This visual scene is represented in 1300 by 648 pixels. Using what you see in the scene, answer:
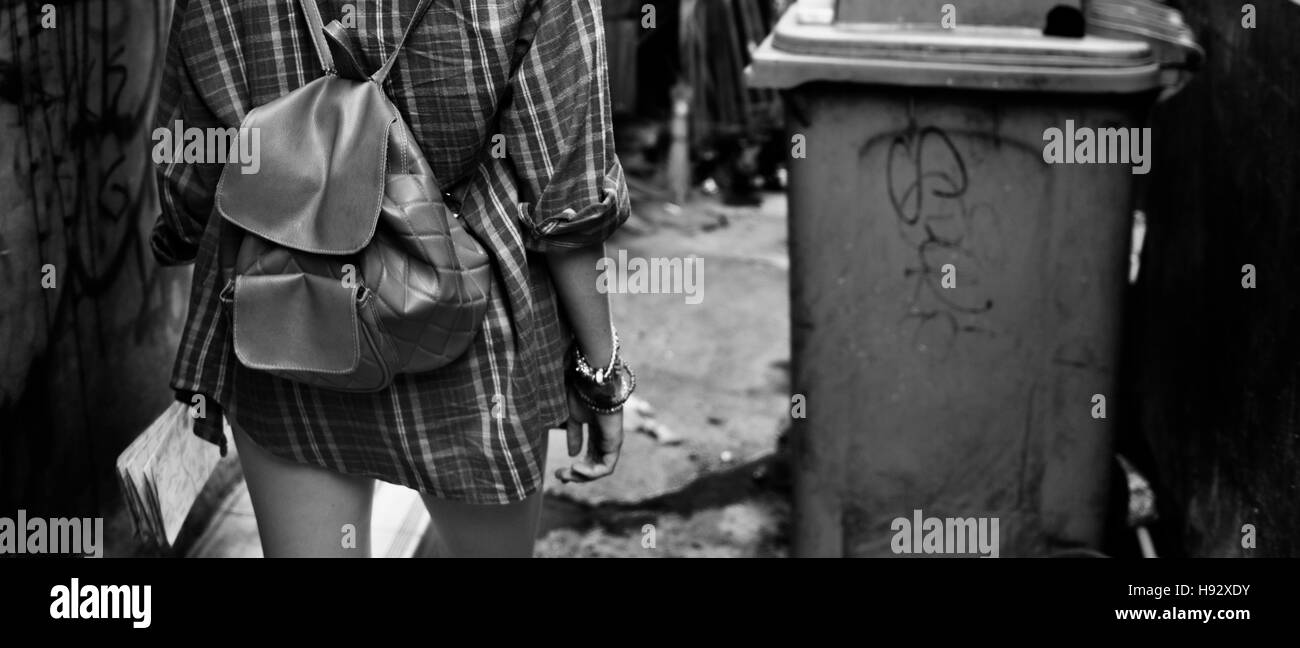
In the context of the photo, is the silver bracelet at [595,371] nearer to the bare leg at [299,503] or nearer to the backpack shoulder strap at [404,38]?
the bare leg at [299,503]

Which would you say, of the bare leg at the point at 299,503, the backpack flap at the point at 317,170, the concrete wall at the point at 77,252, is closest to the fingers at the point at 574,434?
the bare leg at the point at 299,503

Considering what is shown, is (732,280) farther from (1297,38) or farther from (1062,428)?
(1297,38)

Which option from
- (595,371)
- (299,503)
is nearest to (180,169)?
(299,503)

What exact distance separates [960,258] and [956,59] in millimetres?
443

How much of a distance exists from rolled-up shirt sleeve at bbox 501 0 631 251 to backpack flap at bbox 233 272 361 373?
32cm

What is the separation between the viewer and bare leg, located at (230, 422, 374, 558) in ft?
6.82

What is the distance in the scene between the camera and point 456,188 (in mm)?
1986

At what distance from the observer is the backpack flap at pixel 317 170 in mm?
1788

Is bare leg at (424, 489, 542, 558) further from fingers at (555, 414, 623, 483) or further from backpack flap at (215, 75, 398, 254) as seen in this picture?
backpack flap at (215, 75, 398, 254)

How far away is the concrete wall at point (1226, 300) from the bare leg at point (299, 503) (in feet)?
5.92

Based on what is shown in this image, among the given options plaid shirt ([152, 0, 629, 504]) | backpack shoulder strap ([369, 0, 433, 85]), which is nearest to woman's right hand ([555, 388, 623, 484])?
plaid shirt ([152, 0, 629, 504])

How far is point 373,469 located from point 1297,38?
6.42 feet
